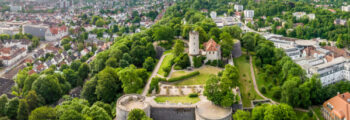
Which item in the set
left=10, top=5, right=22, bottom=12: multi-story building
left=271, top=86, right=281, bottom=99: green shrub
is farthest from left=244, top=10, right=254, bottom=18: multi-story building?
left=10, top=5, right=22, bottom=12: multi-story building

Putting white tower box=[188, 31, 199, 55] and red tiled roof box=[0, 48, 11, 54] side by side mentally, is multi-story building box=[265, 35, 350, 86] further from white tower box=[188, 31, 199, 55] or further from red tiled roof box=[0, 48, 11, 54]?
red tiled roof box=[0, 48, 11, 54]

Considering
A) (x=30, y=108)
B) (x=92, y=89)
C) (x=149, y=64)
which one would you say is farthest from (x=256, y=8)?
(x=30, y=108)

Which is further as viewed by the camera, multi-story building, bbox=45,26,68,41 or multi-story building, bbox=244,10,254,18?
multi-story building, bbox=244,10,254,18

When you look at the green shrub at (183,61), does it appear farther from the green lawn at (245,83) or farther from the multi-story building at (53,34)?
the multi-story building at (53,34)

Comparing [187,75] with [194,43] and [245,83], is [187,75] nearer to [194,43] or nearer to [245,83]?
[194,43]

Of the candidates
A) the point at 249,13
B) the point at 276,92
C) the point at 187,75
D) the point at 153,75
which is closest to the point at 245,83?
the point at 276,92

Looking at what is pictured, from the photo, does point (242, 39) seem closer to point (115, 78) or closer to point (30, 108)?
point (115, 78)

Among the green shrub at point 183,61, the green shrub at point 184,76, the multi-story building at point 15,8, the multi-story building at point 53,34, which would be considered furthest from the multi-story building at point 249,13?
the multi-story building at point 15,8
